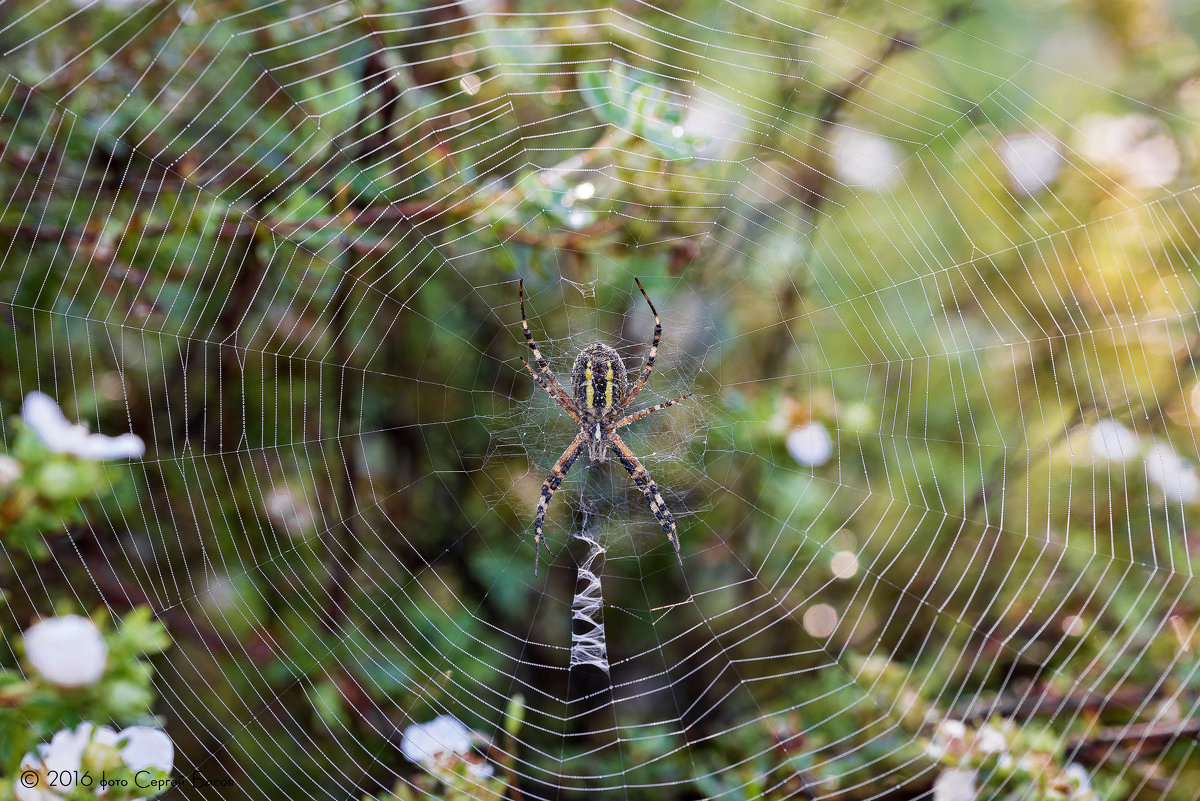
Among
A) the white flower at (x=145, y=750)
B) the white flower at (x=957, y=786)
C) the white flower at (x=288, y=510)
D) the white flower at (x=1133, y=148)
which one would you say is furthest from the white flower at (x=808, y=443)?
the white flower at (x=145, y=750)

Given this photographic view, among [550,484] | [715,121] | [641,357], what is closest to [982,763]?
[550,484]

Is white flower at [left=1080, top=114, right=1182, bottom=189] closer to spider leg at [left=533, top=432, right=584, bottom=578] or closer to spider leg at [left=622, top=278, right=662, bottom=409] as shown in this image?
spider leg at [left=622, top=278, right=662, bottom=409]

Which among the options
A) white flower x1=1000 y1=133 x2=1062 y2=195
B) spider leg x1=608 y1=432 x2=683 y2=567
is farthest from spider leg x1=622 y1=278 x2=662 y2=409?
white flower x1=1000 y1=133 x2=1062 y2=195

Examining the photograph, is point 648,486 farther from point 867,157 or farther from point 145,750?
point 145,750

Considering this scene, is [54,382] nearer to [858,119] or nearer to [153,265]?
[153,265]

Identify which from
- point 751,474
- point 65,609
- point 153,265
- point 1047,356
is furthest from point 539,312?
point 1047,356
